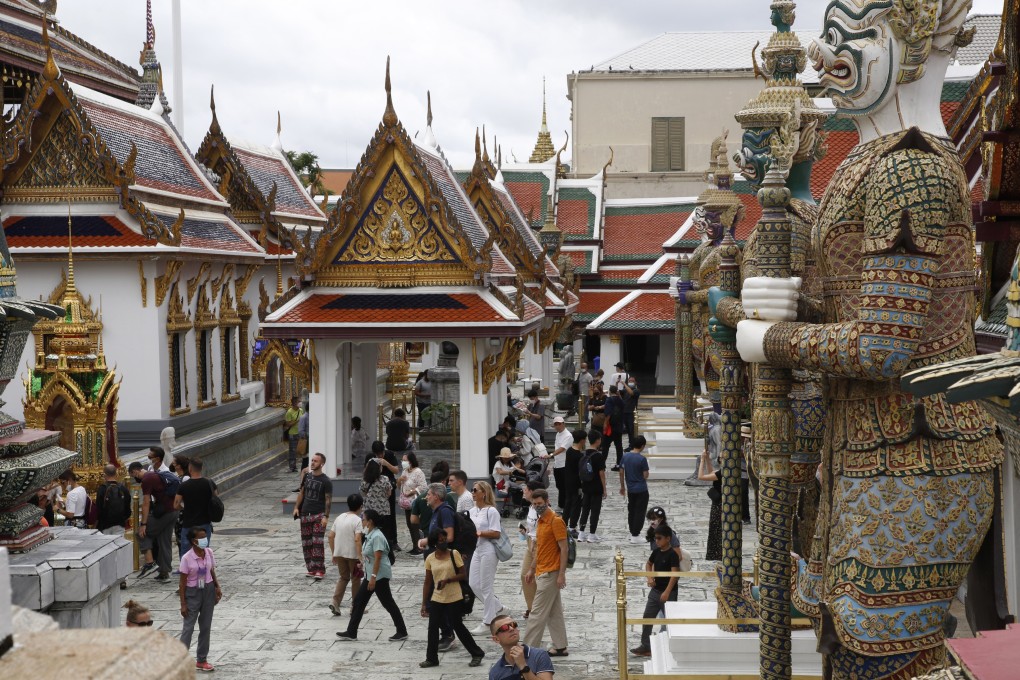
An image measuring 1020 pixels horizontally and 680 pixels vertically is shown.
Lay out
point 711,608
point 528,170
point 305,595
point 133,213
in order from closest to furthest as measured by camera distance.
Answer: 1. point 711,608
2. point 305,595
3. point 133,213
4. point 528,170

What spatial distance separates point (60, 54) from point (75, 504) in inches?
765

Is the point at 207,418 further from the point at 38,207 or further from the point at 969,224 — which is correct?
the point at 969,224

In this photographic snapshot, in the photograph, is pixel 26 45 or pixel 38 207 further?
pixel 26 45

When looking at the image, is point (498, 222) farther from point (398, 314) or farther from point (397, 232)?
point (398, 314)

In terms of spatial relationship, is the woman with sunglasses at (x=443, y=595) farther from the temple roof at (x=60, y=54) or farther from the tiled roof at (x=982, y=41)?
the temple roof at (x=60, y=54)

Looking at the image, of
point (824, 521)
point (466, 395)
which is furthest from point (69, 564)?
point (466, 395)

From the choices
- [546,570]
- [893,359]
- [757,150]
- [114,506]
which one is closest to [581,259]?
[114,506]

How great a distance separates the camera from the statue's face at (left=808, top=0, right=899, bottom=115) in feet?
17.8

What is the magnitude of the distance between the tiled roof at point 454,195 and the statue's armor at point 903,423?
1428 centimetres

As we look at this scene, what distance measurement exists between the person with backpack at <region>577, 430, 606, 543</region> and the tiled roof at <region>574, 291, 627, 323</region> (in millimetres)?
20366

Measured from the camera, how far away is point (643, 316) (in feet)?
104

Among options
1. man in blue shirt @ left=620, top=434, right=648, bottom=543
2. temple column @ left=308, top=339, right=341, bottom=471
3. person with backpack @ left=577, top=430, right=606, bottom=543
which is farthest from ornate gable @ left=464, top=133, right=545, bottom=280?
man in blue shirt @ left=620, top=434, right=648, bottom=543

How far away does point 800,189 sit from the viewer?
273 inches

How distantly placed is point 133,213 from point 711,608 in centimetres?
1371
